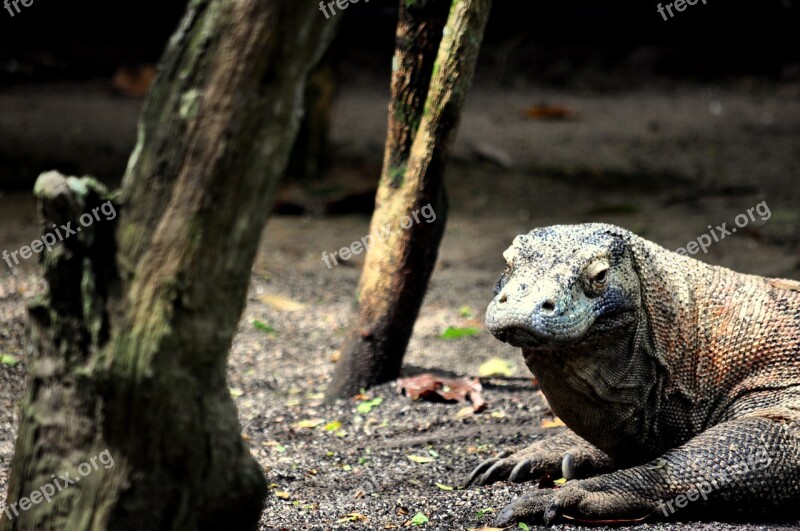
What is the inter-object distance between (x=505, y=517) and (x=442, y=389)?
4.76 ft

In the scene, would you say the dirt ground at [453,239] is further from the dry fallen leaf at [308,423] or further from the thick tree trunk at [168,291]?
the thick tree trunk at [168,291]

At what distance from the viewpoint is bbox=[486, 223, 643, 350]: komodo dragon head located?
3189 millimetres

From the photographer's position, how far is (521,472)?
12.4ft

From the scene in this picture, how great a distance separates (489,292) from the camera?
22.3 ft

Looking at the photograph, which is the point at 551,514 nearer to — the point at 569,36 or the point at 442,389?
the point at 442,389

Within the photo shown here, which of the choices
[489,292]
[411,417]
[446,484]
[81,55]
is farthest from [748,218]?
[81,55]

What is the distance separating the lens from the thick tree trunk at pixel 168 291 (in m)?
2.24

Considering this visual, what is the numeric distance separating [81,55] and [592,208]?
7.52 meters

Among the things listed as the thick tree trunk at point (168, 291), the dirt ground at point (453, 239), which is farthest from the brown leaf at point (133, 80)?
the thick tree trunk at point (168, 291)

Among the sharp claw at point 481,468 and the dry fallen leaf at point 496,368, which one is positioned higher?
the sharp claw at point 481,468

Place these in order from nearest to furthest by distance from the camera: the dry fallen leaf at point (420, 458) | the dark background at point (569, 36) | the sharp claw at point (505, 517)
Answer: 1. the sharp claw at point (505, 517)
2. the dry fallen leaf at point (420, 458)
3. the dark background at point (569, 36)

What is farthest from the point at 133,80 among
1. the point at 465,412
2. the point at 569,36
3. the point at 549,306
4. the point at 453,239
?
the point at 549,306

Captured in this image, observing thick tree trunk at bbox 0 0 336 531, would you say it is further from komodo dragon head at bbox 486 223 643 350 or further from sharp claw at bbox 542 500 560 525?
sharp claw at bbox 542 500 560 525

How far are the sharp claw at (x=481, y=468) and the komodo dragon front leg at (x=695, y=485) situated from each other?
0.43 m
